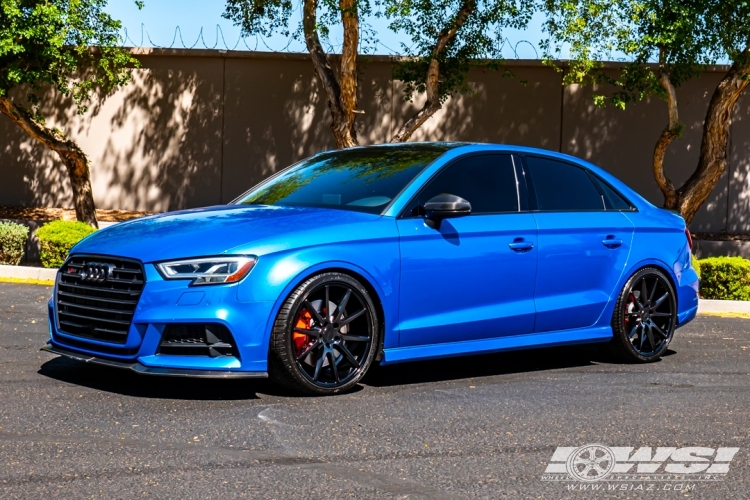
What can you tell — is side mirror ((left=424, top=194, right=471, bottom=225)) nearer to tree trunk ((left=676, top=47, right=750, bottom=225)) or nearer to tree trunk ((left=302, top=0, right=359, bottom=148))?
tree trunk ((left=302, top=0, right=359, bottom=148))

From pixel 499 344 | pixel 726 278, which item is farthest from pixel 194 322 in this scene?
pixel 726 278

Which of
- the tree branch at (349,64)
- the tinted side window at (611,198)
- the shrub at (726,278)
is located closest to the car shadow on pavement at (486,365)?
the tinted side window at (611,198)

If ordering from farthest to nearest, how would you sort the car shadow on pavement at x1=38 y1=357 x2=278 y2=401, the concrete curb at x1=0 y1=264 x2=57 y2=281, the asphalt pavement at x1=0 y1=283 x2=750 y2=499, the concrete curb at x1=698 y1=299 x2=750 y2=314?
the concrete curb at x1=0 y1=264 x2=57 y2=281 < the concrete curb at x1=698 y1=299 x2=750 y2=314 < the car shadow on pavement at x1=38 y1=357 x2=278 y2=401 < the asphalt pavement at x1=0 y1=283 x2=750 y2=499

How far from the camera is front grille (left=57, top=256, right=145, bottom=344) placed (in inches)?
252

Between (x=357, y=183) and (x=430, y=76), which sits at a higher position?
(x=430, y=76)

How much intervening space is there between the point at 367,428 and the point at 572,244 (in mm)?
2680

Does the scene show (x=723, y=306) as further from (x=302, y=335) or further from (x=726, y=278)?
(x=302, y=335)

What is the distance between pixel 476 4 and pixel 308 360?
11789 millimetres

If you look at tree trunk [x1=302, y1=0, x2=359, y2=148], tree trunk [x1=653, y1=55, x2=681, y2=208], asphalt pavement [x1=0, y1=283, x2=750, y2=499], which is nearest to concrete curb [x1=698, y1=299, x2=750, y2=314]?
asphalt pavement [x1=0, y1=283, x2=750, y2=499]

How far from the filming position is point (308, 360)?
21.8ft

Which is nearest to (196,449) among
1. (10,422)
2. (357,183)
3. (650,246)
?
(10,422)

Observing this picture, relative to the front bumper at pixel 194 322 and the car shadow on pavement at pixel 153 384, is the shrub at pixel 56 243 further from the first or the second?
the front bumper at pixel 194 322

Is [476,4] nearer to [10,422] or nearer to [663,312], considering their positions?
[663,312]

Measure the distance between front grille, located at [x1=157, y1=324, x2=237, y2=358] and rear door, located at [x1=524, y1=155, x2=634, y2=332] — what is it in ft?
8.04
